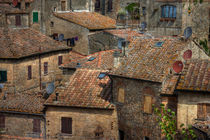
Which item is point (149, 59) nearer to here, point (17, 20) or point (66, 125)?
point (66, 125)

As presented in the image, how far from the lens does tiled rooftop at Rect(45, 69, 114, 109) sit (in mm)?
28078

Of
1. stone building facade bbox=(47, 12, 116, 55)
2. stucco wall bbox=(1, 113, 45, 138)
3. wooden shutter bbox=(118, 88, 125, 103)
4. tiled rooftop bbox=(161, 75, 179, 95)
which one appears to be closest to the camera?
tiled rooftop bbox=(161, 75, 179, 95)

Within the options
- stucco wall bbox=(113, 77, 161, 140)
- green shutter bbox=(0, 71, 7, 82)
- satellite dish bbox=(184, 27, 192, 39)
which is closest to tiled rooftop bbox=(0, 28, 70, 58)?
green shutter bbox=(0, 71, 7, 82)

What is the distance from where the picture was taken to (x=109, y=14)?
6031 centimetres

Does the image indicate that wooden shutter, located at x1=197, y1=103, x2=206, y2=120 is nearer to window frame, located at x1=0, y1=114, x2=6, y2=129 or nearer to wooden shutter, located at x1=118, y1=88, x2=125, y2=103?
wooden shutter, located at x1=118, y1=88, x2=125, y2=103

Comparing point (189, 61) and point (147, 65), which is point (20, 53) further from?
point (189, 61)

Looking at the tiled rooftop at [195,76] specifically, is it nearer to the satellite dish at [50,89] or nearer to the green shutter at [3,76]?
the satellite dish at [50,89]

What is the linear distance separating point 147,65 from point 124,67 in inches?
67.5

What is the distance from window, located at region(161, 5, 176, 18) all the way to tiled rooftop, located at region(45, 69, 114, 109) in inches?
584

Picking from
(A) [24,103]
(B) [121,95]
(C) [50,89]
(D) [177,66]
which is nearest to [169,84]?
(D) [177,66]

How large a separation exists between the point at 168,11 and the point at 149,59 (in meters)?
16.8

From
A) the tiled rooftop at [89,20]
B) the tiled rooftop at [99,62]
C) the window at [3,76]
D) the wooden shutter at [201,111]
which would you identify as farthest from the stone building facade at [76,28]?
the wooden shutter at [201,111]

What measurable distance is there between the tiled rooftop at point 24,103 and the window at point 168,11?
57.5ft

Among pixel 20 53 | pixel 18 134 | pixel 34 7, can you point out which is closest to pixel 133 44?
pixel 18 134
